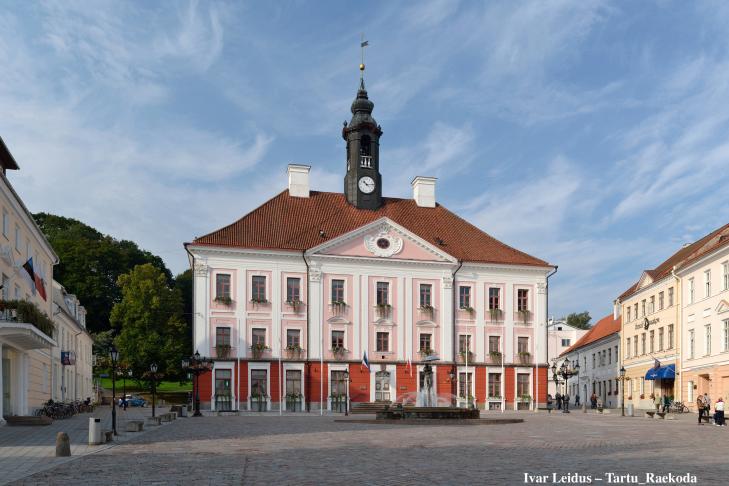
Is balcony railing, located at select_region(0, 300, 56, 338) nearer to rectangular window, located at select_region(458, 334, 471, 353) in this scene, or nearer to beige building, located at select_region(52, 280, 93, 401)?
beige building, located at select_region(52, 280, 93, 401)

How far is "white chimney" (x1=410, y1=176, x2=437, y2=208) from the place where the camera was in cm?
6081

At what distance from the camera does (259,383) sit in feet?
168

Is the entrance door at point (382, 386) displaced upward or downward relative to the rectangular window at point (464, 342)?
downward

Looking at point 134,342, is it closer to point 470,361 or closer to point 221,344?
point 221,344

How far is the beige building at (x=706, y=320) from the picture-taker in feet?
149

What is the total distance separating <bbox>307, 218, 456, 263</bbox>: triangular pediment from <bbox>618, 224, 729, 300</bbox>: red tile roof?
47.6ft

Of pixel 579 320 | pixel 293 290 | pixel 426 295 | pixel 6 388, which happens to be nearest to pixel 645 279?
pixel 426 295

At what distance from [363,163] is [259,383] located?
17.0 meters

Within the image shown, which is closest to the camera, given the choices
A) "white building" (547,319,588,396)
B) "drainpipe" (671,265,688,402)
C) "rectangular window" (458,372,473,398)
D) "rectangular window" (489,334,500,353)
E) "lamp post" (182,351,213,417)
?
Result: "lamp post" (182,351,213,417)

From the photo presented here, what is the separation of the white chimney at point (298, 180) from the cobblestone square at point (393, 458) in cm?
3242

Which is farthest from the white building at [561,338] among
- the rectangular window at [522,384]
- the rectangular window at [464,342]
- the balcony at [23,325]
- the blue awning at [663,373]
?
the balcony at [23,325]

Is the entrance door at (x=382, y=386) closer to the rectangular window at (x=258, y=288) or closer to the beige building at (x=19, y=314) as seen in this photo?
the rectangular window at (x=258, y=288)

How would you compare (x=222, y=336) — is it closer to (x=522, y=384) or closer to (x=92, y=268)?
(x=522, y=384)

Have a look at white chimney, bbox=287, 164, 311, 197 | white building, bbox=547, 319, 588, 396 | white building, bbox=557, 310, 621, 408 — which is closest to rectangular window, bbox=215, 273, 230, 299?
white chimney, bbox=287, 164, 311, 197
